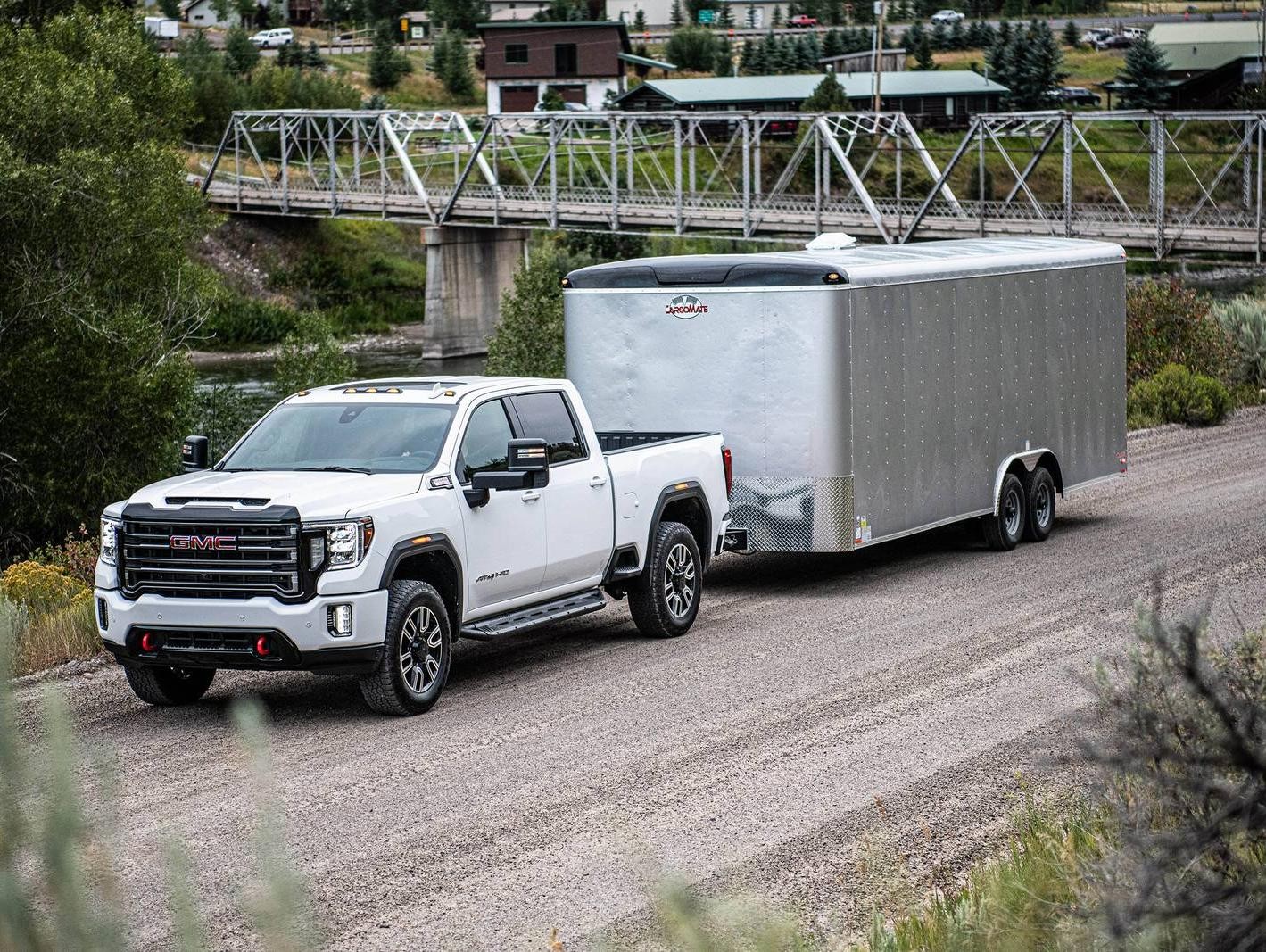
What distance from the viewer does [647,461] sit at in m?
12.9

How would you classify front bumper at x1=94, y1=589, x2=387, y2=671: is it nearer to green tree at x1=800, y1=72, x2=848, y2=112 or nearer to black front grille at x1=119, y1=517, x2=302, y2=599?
black front grille at x1=119, y1=517, x2=302, y2=599

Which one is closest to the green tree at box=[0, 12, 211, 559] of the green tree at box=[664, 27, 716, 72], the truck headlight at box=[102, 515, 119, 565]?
the truck headlight at box=[102, 515, 119, 565]

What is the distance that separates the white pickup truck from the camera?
1005cm

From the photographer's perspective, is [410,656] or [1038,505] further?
[1038,505]

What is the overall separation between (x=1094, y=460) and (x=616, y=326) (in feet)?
19.5

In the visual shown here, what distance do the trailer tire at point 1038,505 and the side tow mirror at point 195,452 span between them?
28.6 ft

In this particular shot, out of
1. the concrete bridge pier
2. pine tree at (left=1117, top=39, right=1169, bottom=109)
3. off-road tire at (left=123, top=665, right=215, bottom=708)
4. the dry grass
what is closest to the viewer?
off-road tire at (left=123, top=665, right=215, bottom=708)

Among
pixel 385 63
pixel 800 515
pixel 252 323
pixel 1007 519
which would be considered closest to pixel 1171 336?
pixel 1007 519

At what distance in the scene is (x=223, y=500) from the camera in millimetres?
10305

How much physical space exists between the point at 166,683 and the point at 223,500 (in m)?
1.37

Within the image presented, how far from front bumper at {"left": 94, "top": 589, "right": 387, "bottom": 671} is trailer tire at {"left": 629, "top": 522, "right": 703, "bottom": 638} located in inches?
124

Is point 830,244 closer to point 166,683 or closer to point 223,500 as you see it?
point 223,500

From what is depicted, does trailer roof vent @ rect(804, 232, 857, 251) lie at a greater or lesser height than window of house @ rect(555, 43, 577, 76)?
lesser

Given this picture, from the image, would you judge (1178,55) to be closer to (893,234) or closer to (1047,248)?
(893,234)
